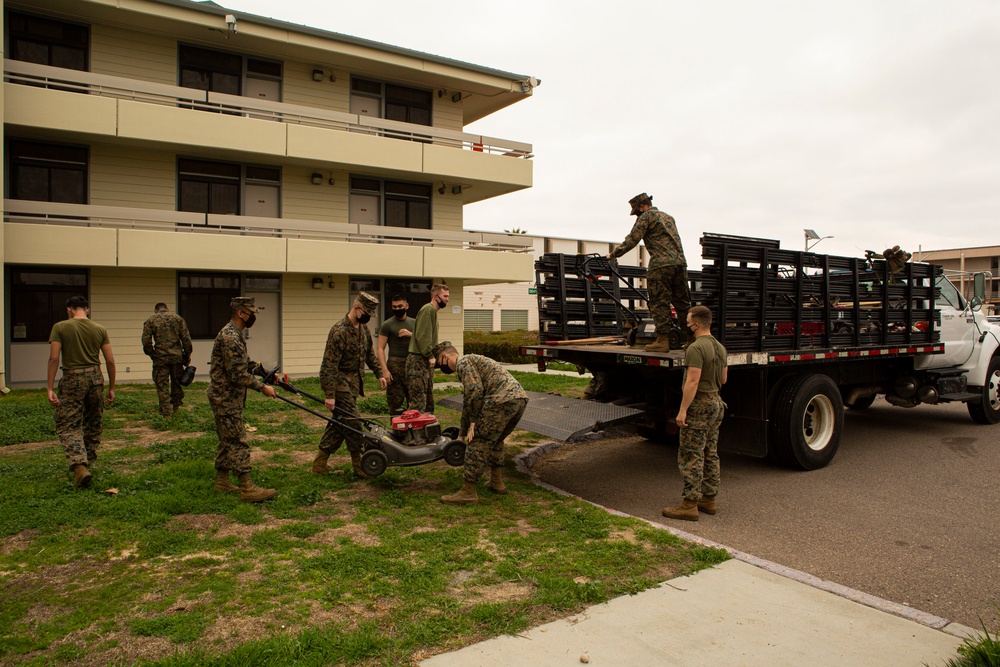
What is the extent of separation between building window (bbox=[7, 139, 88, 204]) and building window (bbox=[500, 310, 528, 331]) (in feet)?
94.1

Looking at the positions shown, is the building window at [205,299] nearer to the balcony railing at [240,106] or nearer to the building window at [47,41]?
the balcony railing at [240,106]

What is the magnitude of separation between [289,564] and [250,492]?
154cm

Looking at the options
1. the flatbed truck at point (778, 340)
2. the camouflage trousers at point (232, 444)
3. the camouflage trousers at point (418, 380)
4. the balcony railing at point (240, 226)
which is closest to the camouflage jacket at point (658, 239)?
the flatbed truck at point (778, 340)

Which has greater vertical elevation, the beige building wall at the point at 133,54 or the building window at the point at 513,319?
the beige building wall at the point at 133,54

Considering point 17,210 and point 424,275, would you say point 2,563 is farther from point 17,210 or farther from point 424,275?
point 424,275

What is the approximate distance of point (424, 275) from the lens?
1794 cm

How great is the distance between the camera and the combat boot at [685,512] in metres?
5.79

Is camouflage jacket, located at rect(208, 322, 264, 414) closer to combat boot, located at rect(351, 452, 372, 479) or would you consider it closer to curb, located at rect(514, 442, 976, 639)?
combat boot, located at rect(351, 452, 372, 479)

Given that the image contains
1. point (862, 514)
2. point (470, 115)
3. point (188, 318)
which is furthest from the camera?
point (470, 115)

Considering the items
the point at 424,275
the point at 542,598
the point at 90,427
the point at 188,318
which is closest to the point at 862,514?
the point at 542,598

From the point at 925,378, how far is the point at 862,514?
4745 millimetres

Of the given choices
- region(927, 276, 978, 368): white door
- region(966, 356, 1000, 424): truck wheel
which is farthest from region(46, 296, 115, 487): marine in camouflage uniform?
region(966, 356, 1000, 424): truck wheel

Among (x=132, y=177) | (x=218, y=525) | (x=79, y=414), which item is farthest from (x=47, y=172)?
(x=218, y=525)

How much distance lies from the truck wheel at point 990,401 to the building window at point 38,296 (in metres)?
17.7
